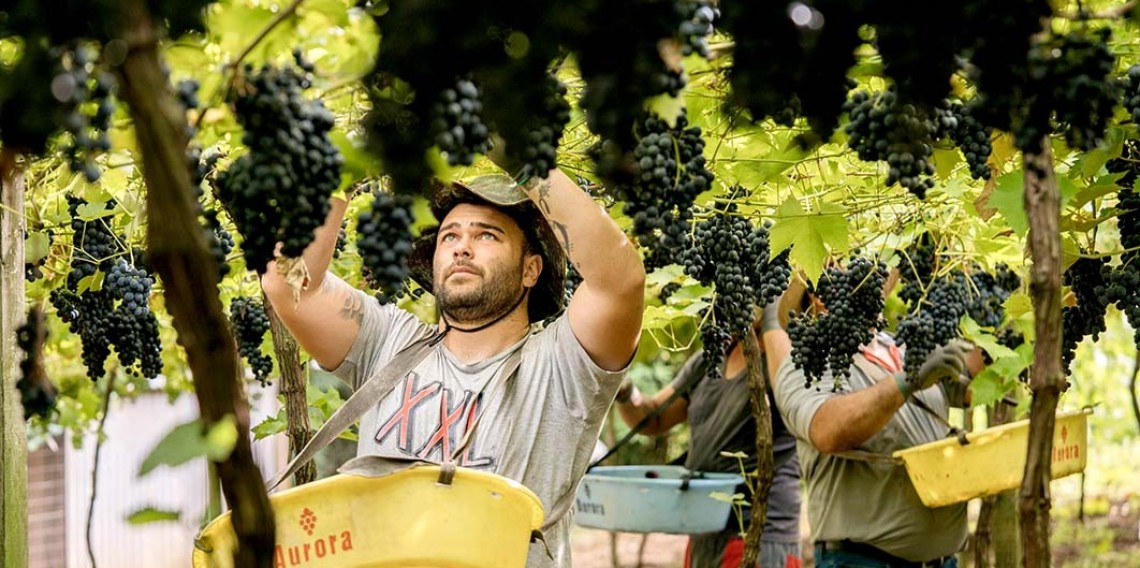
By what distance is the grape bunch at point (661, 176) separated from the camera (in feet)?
5.44

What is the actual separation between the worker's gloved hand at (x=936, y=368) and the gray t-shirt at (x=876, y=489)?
1.14 feet

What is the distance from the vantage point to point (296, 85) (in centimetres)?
122

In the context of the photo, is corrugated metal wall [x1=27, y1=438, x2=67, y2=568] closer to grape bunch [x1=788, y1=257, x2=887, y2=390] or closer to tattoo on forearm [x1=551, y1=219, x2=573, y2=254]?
grape bunch [x1=788, y1=257, x2=887, y2=390]

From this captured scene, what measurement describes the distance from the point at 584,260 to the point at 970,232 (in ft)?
6.63

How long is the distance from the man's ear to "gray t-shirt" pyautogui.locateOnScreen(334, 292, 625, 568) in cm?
24

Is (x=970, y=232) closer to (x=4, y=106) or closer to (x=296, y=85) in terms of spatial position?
(x=296, y=85)

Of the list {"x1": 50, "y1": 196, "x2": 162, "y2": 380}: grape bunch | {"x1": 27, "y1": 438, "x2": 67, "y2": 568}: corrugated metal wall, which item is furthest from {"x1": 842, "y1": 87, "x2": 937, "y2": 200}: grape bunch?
{"x1": 27, "y1": 438, "x2": 67, "y2": 568}: corrugated metal wall

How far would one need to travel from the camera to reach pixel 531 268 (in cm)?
316

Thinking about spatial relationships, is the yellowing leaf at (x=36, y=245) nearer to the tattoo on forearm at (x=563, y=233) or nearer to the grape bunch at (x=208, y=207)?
the grape bunch at (x=208, y=207)

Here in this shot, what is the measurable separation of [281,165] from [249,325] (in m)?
2.92

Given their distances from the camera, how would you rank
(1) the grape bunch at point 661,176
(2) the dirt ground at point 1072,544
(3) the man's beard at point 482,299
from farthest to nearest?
(2) the dirt ground at point 1072,544, (3) the man's beard at point 482,299, (1) the grape bunch at point 661,176

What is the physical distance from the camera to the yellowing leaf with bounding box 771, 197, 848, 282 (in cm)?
285

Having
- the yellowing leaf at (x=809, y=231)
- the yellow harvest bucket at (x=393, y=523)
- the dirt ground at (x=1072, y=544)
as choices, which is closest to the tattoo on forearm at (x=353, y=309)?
the yellowing leaf at (x=809, y=231)

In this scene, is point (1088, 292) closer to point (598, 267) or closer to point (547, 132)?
point (598, 267)
